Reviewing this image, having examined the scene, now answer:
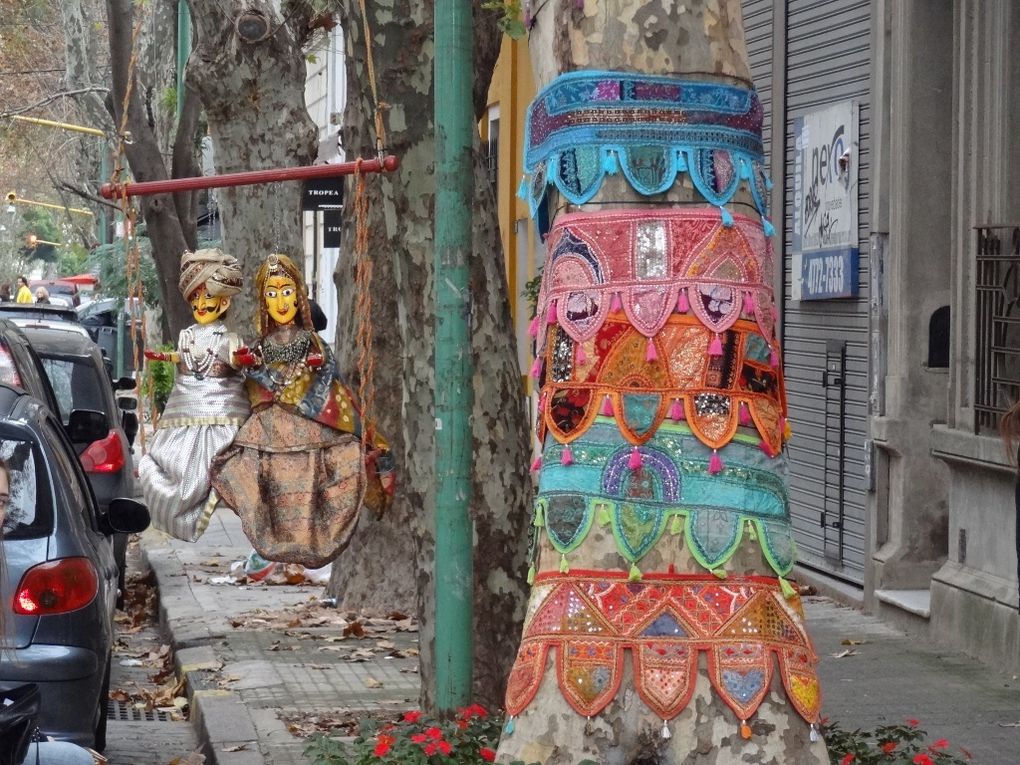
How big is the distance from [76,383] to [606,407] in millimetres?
9066

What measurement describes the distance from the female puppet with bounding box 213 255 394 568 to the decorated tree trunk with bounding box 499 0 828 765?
323 centimetres

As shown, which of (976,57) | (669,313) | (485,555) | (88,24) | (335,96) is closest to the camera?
(669,313)

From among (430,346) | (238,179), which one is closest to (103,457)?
(430,346)

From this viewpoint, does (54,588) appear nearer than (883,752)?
No

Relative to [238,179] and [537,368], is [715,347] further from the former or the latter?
[238,179]

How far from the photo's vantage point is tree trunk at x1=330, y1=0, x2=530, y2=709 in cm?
757

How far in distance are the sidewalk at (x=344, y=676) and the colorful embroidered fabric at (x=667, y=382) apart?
306 cm

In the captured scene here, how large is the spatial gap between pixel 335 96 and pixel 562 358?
3249 centimetres

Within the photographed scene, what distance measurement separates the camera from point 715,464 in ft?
16.2

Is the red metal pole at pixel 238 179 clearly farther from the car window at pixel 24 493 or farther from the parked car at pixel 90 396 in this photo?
the parked car at pixel 90 396

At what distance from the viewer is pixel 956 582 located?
10.1 metres

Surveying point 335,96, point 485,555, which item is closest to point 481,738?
point 485,555

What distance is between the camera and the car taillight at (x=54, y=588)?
22.2ft

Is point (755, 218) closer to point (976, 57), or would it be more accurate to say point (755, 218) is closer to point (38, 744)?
point (38, 744)
